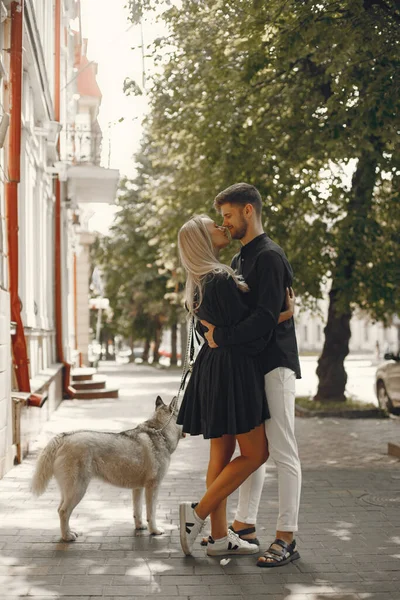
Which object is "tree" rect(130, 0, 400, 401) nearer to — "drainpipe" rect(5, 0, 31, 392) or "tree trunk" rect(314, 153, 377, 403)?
"tree trunk" rect(314, 153, 377, 403)

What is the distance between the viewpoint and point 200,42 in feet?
51.2

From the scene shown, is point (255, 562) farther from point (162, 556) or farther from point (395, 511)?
point (395, 511)

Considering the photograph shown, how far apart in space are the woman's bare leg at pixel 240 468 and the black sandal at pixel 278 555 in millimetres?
418

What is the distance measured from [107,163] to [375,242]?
286 inches

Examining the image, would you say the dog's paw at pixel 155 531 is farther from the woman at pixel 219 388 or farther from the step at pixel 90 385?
the step at pixel 90 385

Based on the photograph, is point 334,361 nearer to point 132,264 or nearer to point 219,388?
point 219,388

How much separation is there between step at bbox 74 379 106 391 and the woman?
49.9 feet

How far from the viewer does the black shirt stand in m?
5.16

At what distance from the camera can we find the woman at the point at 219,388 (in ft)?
17.3

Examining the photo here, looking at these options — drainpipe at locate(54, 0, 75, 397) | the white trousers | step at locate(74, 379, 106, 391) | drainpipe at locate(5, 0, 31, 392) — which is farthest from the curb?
the white trousers

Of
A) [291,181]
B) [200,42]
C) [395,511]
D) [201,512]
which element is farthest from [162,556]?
[200,42]

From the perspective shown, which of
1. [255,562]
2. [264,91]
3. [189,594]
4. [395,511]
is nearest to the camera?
[189,594]

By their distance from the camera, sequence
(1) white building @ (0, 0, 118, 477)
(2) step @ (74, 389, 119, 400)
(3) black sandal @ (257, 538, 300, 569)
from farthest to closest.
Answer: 1. (2) step @ (74, 389, 119, 400)
2. (1) white building @ (0, 0, 118, 477)
3. (3) black sandal @ (257, 538, 300, 569)

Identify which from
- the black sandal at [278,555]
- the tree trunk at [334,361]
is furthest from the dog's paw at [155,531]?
the tree trunk at [334,361]
